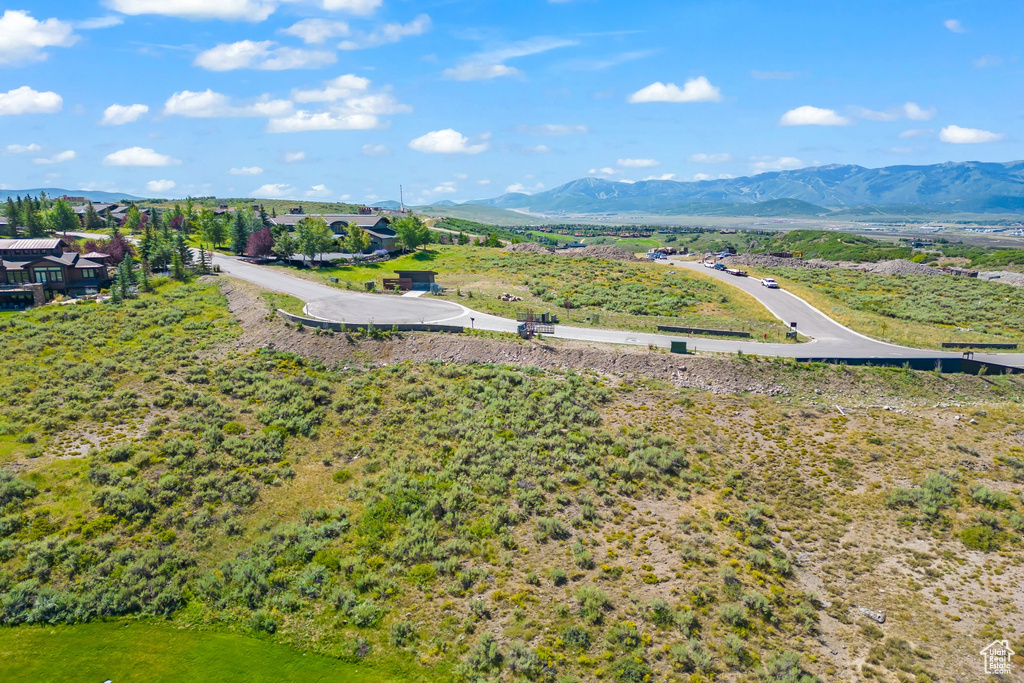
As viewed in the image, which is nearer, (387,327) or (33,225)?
(387,327)

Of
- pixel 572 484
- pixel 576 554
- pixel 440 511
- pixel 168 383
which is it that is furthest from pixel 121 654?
pixel 168 383

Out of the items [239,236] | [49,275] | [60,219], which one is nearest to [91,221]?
[60,219]

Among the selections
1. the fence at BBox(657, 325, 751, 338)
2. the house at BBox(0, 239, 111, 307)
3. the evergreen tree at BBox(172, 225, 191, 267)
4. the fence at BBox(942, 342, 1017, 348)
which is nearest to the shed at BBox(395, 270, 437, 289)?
the fence at BBox(657, 325, 751, 338)

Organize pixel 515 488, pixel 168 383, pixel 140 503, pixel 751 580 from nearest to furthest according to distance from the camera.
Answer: pixel 751 580 → pixel 140 503 → pixel 515 488 → pixel 168 383

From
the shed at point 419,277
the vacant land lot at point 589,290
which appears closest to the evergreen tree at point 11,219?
the vacant land lot at point 589,290

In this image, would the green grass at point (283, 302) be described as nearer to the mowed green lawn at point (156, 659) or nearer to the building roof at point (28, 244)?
the mowed green lawn at point (156, 659)

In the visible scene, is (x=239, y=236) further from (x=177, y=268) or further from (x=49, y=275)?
(x=49, y=275)

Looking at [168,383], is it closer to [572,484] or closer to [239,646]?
[239,646]
